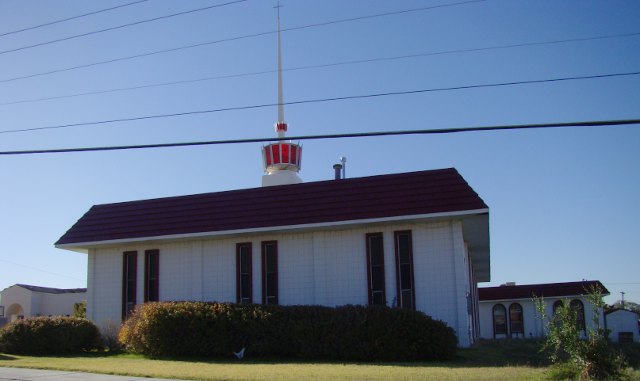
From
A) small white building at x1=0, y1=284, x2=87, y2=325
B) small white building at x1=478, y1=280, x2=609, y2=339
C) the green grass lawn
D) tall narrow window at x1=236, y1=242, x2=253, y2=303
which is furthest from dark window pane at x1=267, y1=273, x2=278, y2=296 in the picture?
small white building at x1=0, y1=284, x2=87, y2=325

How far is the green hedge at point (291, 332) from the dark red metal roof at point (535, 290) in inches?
819

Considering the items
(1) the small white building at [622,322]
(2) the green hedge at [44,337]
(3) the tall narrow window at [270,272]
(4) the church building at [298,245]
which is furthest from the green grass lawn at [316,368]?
(1) the small white building at [622,322]

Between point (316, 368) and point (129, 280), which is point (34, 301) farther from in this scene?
point (316, 368)

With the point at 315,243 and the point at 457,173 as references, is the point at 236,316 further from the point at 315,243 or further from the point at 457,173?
the point at 457,173

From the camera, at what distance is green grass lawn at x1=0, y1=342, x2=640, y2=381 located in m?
13.6

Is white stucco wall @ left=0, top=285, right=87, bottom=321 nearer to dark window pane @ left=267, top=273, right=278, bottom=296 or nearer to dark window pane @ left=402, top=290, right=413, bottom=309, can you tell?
dark window pane @ left=267, top=273, right=278, bottom=296

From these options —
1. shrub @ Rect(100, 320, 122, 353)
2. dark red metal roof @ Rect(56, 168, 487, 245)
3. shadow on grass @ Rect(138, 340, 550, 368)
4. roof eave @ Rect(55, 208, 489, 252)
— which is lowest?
shadow on grass @ Rect(138, 340, 550, 368)

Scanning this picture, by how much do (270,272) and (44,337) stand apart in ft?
25.0

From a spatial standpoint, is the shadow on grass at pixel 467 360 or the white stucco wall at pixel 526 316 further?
the white stucco wall at pixel 526 316

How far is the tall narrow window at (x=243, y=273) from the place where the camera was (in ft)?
78.4

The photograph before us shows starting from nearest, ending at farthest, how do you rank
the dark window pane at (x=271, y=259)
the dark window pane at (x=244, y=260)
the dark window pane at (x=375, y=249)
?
1. the dark window pane at (x=375, y=249)
2. the dark window pane at (x=271, y=259)
3. the dark window pane at (x=244, y=260)

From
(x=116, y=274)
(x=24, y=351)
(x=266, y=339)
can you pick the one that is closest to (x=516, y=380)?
(x=266, y=339)

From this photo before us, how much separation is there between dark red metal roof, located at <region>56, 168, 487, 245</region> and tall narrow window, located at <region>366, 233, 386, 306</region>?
4.12 ft

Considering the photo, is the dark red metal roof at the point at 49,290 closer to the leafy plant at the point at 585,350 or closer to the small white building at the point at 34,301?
the small white building at the point at 34,301
